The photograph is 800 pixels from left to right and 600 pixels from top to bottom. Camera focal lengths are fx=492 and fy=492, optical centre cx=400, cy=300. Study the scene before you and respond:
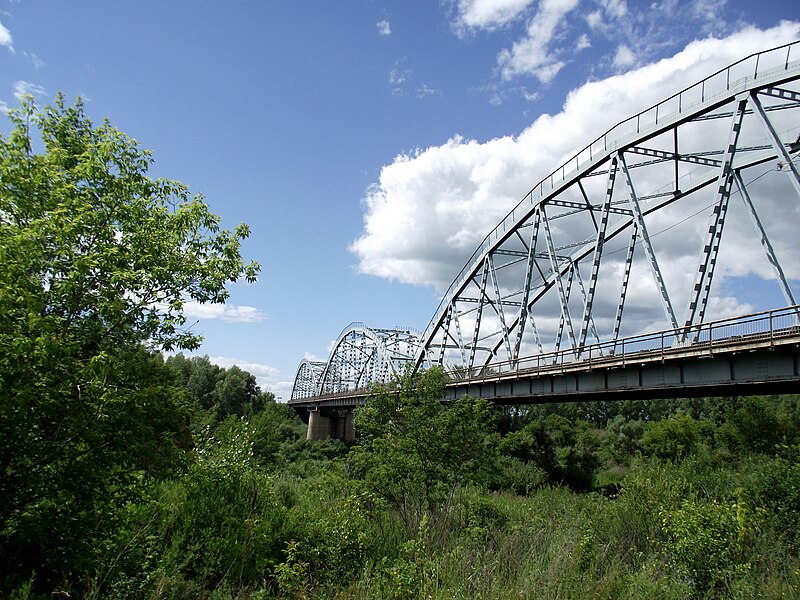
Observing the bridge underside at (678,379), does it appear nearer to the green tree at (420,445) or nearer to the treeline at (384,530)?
the treeline at (384,530)

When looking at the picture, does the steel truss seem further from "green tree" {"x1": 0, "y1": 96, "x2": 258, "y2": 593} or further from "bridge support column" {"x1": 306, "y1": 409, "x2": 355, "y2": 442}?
"green tree" {"x1": 0, "y1": 96, "x2": 258, "y2": 593}

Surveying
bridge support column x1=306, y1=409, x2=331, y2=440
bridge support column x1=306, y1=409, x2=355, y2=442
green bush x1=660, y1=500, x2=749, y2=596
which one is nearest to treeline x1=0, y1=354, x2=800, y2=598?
green bush x1=660, y1=500, x2=749, y2=596

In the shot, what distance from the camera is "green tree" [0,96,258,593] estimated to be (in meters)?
6.53

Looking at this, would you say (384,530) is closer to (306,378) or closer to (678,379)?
(678,379)

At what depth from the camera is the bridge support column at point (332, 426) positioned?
86688mm

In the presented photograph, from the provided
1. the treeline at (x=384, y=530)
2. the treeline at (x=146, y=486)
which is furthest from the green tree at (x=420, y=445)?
the treeline at (x=146, y=486)

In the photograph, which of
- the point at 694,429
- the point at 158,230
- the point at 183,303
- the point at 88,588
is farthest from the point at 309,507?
the point at 694,429

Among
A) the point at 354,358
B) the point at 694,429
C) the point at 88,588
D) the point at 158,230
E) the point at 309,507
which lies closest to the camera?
the point at 88,588

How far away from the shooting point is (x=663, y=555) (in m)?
9.52

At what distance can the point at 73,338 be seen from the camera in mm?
7227

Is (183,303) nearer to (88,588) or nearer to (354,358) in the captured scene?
(88,588)

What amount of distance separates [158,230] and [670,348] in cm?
1971

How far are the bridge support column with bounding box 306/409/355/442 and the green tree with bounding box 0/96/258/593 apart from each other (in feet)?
265

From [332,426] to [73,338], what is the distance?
3363 inches
